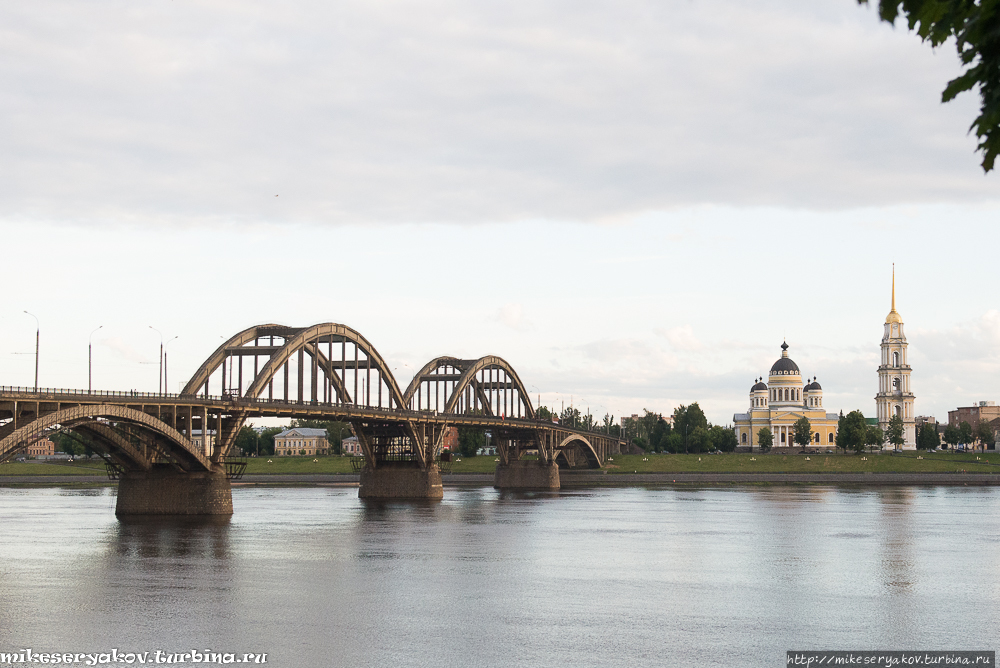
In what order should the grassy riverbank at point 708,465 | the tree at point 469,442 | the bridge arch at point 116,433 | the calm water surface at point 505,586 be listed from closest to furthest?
the calm water surface at point 505,586 < the bridge arch at point 116,433 < the grassy riverbank at point 708,465 < the tree at point 469,442

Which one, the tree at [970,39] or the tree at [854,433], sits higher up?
the tree at [970,39]


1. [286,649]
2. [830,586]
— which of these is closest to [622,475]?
[830,586]

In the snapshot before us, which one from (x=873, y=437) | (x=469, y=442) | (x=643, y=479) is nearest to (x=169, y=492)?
(x=643, y=479)

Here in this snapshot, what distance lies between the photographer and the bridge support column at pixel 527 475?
148 meters

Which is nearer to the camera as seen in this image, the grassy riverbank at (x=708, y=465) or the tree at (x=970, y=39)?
the tree at (x=970, y=39)

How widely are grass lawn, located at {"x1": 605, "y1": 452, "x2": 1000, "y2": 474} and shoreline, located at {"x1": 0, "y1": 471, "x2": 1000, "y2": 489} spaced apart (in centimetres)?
403

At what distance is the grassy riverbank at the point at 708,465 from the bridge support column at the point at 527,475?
21.6m

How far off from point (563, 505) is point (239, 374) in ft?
126

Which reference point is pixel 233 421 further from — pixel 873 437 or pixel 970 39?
pixel 873 437

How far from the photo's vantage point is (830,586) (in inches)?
1844

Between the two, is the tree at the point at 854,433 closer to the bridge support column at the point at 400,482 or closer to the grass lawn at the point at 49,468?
the bridge support column at the point at 400,482

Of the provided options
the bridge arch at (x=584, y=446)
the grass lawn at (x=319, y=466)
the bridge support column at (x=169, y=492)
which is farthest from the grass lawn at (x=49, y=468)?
the bridge support column at (x=169, y=492)

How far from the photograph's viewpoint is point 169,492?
79750 mm

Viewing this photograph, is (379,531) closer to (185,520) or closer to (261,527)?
(261,527)
